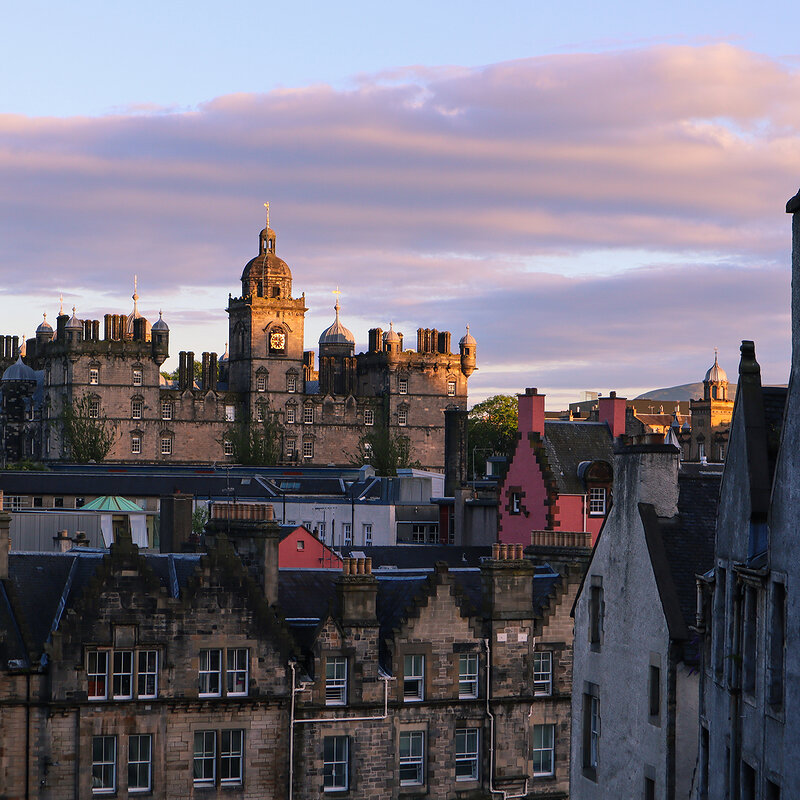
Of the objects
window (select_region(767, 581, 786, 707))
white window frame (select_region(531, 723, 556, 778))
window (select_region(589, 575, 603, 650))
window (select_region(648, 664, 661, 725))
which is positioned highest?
window (select_region(767, 581, 786, 707))

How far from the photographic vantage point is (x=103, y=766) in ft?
116

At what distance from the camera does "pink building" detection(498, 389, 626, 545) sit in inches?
2464

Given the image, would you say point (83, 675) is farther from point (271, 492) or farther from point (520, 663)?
point (271, 492)

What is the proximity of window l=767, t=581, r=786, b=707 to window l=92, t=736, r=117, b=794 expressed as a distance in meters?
20.8

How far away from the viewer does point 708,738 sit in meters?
22.5

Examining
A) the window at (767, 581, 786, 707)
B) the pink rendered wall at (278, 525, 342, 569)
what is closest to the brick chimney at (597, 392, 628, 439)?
the pink rendered wall at (278, 525, 342, 569)

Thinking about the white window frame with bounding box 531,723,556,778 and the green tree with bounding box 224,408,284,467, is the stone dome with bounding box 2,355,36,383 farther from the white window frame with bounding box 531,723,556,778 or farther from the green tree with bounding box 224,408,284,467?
the white window frame with bounding box 531,723,556,778

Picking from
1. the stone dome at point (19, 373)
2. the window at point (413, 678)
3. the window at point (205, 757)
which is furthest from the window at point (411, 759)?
the stone dome at point (19, 373)

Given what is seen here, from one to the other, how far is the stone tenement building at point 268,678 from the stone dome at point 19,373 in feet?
503

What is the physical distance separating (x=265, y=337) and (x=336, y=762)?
153175 mm

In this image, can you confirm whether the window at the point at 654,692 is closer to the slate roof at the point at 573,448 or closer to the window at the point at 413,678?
the window at the point at 413,678

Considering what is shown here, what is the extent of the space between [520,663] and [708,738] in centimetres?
1685

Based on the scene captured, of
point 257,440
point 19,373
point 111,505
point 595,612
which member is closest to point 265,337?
point 257,440

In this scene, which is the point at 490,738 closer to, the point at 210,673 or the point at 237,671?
the point at 237,671
